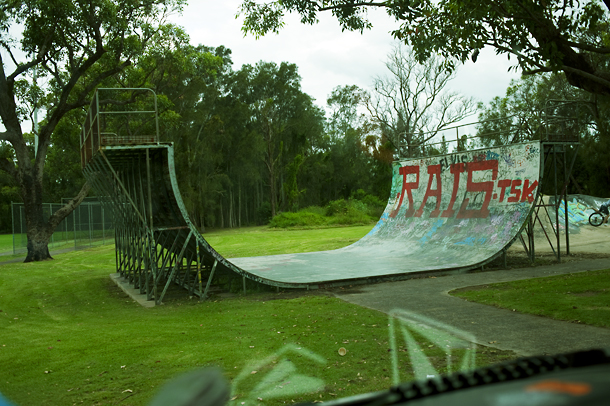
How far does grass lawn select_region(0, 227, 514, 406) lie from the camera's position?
4965 millimetres

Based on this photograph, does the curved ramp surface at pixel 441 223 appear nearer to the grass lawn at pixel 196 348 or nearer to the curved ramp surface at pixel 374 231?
the curved ramp surface at pixel 374 231

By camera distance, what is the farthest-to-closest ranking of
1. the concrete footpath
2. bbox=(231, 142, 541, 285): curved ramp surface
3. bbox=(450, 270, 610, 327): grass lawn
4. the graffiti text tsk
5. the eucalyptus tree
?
the eucalyptus tree
the graffiti text tsk
bbox=(231, 142, 541, 285): curved ramp surface
bbox=(450, 270, 610, 327): grass lawn
the concrete footpath

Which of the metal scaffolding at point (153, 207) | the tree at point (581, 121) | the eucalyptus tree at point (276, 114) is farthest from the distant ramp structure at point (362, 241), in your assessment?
the eucalyptus tree at point (276, 114)

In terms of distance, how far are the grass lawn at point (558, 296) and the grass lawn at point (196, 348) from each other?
7.99 ft

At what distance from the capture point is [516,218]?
14.9 meters

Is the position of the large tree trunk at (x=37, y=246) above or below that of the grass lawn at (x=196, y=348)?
above

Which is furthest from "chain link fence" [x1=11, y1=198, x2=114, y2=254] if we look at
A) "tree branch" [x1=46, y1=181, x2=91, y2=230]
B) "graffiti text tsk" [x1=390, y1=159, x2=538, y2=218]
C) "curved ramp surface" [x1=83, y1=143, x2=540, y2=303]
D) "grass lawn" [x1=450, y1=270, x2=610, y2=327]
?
"grass lawn" [x1=450, y1=270, x2=610, y2=327]

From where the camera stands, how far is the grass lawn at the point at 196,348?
4.96 meters

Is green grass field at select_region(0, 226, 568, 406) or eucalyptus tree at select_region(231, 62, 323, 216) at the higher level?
eucalyptus tree at select_region(231, 62, 323, 216)

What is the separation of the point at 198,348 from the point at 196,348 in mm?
27

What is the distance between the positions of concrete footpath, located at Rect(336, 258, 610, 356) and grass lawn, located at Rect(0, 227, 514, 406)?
0.60 meters

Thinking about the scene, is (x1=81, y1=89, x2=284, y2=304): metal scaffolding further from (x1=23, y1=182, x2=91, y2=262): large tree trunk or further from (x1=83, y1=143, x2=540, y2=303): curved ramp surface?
(x1=23, y1=182, x2=91, y2=262): large tree trunk

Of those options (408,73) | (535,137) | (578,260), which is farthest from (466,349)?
(408,73)

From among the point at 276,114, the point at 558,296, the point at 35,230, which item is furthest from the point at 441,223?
the point at 276,114
